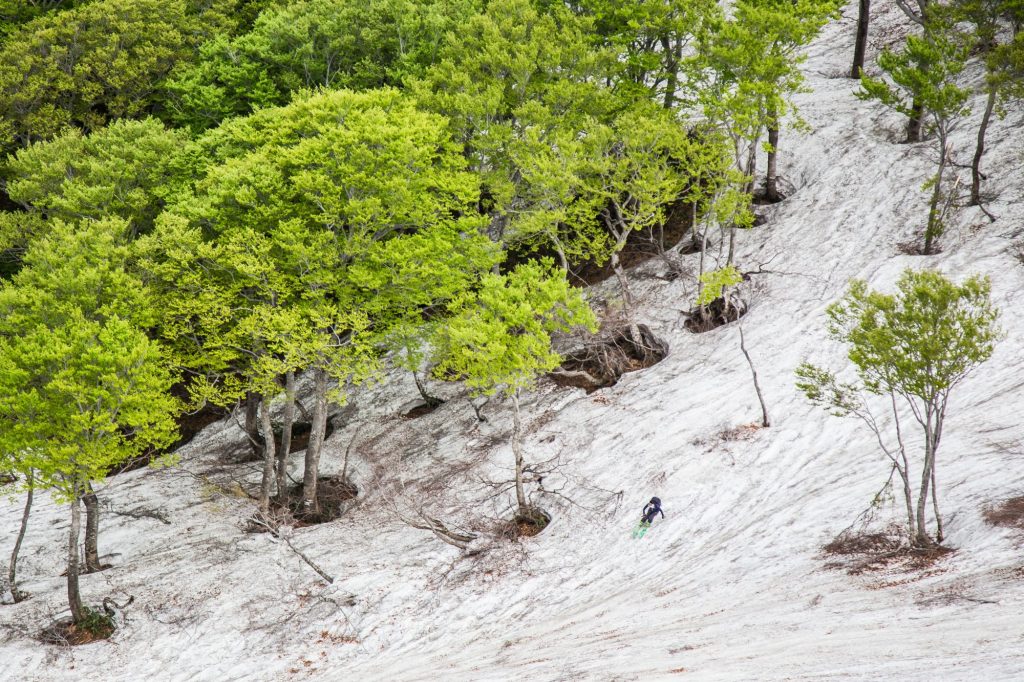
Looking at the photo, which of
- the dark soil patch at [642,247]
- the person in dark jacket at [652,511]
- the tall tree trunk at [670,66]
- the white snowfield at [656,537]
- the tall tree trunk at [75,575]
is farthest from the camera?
the dark soil patch at [642,247]

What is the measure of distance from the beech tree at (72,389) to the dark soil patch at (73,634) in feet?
1.55

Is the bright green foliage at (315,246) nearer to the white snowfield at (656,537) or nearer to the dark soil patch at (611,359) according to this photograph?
the dark soil patch at (611,359)

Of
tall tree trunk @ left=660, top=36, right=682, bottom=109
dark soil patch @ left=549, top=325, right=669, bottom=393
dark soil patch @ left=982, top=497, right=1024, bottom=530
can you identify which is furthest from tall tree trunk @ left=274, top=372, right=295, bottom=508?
dark soil patch @ left=982, top=497, right=1024, bottom=530

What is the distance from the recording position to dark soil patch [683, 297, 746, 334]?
118ft

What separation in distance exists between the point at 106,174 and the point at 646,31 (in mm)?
29116

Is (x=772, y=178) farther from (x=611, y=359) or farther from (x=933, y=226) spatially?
(x=611, y=359)

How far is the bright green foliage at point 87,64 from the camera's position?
5172 cm

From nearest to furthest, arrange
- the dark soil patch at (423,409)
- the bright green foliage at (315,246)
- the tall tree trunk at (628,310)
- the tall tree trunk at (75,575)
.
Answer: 1. the tall tree trunk at (75,575)
2. the bright green foliage at (315,246)
3. the tall tree trunk at (628,310)
4. the dark soil patch at (423,409)

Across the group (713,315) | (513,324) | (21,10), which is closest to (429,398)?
(513,324)

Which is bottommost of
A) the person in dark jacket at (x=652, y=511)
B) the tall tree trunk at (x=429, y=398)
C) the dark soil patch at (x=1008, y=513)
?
the tall tree trunk at (x=429, y=398)

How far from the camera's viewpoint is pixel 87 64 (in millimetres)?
53250

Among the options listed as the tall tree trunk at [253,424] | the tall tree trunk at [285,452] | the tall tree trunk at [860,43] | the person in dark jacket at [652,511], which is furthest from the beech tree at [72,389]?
the tall tree trunk at [860,43]

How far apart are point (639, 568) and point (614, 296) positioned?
1833 cm

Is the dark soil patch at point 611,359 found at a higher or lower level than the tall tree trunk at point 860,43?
lower
